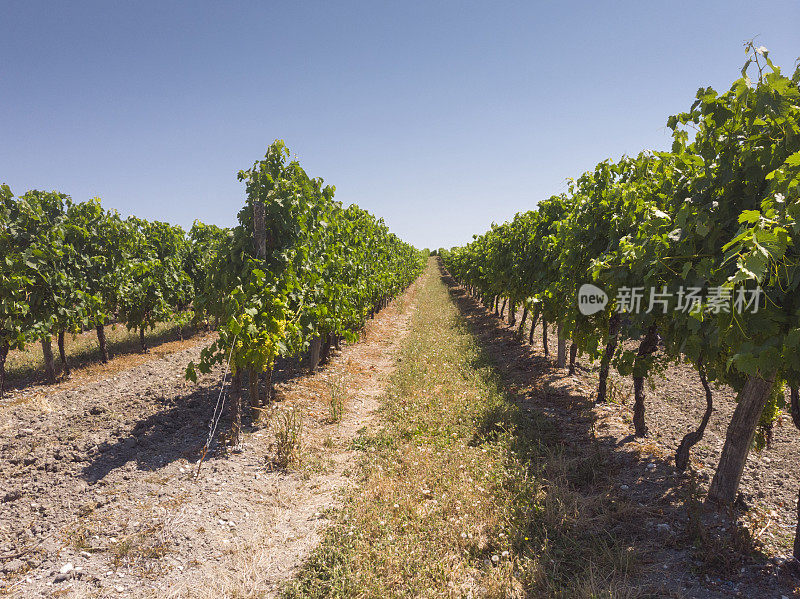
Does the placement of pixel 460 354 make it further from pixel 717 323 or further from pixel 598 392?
pixel 717 323

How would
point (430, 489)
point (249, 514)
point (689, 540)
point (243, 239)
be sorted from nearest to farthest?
point (689, 540) → point (249, 514) → point (430, 489) → point (243, 239)

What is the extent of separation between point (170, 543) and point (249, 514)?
1.02 m

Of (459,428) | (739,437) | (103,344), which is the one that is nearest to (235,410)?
(459,428)

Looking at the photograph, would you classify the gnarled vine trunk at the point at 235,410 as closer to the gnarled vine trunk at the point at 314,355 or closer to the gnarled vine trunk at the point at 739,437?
the gnarled vine trunk at the point at 314,355

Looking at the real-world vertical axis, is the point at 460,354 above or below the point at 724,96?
below

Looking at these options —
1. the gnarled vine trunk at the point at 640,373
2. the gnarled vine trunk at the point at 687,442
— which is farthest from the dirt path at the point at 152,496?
the gnarled vine trunk at the point at 687,442

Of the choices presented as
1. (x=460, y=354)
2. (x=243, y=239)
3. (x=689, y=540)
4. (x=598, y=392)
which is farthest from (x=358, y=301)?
(x=689, y=540)

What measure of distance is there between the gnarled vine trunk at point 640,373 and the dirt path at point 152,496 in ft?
16.4

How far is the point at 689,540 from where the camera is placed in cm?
457

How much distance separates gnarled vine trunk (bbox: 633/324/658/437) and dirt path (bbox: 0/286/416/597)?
197 inches

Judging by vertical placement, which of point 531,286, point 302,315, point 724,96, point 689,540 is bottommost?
point 689,540

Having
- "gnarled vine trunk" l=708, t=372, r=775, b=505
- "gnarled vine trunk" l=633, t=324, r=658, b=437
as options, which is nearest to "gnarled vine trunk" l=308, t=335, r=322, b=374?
"gnarled vine trunk" l=633, t=324, r=658, b=437

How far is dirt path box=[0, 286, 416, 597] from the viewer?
4.30 m

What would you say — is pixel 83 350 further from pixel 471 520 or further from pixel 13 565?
pixel 471 520
